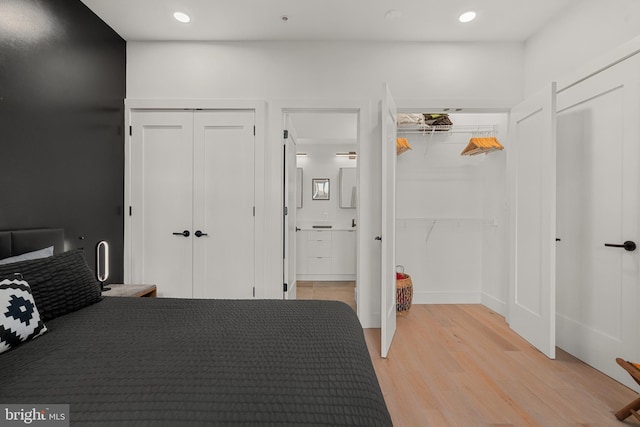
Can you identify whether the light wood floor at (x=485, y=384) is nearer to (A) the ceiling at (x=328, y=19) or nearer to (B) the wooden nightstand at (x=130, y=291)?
(B) the wooden nightstand at (x=130, y=291)

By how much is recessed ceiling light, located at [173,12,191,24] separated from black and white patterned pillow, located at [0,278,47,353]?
2364 mm

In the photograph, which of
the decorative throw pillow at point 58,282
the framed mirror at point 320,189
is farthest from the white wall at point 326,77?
the framed mirror at point 320,189

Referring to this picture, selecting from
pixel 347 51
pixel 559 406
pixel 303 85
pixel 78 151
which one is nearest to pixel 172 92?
pixel 78 151

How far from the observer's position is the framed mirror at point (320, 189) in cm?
532

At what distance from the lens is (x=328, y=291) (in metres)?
4.46

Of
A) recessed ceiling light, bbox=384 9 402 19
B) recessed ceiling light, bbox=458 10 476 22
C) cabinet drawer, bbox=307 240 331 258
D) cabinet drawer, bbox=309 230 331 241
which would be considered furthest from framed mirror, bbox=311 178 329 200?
recessed ceiling light, bbox=458 10 476 22

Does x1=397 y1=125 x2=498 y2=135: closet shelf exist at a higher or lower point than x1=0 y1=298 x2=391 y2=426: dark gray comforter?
higher

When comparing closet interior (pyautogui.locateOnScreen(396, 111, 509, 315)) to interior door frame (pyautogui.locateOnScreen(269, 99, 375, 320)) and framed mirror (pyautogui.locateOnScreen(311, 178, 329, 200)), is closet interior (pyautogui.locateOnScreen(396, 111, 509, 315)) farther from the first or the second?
framed mirror (pyautogui.locateOnScreen(311, 178, 329, 200))

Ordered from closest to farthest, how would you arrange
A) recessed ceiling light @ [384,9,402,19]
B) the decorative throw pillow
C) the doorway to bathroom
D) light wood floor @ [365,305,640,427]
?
the decorative throw pillow
light wood floor @ [365,305,640,427]
recessed ceiling light @ [384,9,402,19]
the doorway to bathroom

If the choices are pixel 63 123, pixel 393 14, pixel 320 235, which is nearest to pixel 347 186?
pixel 320 235

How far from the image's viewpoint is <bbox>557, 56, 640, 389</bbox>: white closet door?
2.06 meters

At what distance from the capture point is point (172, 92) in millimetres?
3070

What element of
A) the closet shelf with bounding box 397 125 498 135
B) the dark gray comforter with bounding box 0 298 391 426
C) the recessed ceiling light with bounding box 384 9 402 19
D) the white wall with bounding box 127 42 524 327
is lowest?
the dark gray comforter with bounding box 0 298 391 426

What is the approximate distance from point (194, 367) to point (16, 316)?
82 cm
